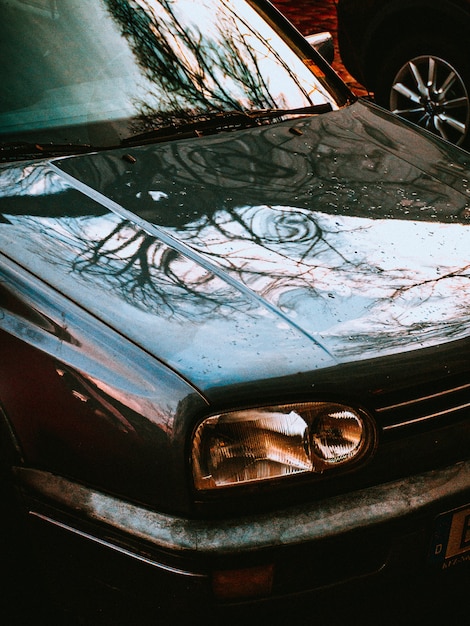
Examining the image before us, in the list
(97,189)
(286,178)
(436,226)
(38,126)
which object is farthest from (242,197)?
(38,126)

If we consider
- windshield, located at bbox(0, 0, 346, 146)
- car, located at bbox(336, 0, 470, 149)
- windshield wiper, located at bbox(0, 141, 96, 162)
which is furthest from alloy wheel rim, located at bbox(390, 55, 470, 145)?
windshield wiper, located at bbox(0, 141, 96, 162)

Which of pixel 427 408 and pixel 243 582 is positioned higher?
pixel 427 408

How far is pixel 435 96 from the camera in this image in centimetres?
477

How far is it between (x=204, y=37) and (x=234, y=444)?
1687 mm

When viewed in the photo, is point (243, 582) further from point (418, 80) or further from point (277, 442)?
point (418, 80)

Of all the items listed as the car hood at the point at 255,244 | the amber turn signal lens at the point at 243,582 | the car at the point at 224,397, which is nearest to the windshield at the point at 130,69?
the car hood at the point at 255,244

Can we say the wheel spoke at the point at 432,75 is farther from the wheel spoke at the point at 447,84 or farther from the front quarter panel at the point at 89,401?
the front quarter panel at the point at 89,401

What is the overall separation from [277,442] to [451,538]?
0.49 m

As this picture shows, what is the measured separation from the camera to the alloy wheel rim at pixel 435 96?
470 centimetres

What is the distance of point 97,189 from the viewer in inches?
85.5

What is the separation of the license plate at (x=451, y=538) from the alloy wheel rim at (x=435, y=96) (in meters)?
3.31

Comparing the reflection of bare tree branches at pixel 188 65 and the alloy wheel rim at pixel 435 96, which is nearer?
the reflection of bare tree branches at pixel 188 65

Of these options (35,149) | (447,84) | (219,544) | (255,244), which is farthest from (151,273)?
(447,84)

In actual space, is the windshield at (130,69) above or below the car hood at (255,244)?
above
